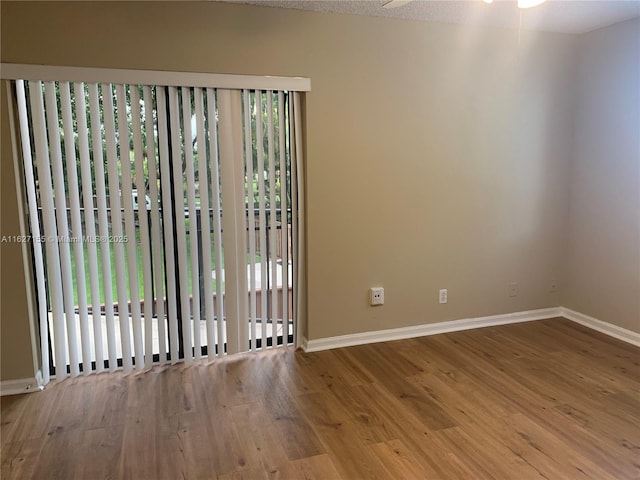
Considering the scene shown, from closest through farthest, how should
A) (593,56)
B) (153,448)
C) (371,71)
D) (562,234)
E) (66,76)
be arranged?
1. (153,448)
2. (66,76)
3. (371,71)
4. (593,56)
5. (562,234)

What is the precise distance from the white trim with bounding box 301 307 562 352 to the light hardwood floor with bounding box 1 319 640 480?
0.09 m

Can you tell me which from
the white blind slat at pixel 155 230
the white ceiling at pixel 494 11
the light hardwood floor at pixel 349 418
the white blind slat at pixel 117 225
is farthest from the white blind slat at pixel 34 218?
the white ceiling at pixel 494 11

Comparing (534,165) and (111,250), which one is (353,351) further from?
(534,165)

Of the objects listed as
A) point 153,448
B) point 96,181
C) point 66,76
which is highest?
point 66,76

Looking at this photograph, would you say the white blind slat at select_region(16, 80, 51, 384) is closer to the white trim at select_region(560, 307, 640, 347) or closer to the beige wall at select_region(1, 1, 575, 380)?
the beige wall at select_region(1, 1, 575, 380)

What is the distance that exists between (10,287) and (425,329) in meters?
2.83

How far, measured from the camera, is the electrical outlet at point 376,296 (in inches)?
135

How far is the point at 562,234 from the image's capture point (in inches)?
155

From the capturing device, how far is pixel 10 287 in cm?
268

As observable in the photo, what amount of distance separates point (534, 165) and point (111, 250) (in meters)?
3.23

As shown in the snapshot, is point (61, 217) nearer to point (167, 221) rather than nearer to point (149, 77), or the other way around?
point (167, 221)

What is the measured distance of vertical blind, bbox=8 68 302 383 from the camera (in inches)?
106

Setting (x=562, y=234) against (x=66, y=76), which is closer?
(x=66, y=76)

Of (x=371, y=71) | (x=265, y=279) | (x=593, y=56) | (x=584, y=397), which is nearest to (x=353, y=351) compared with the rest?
(x=265, y=279)
